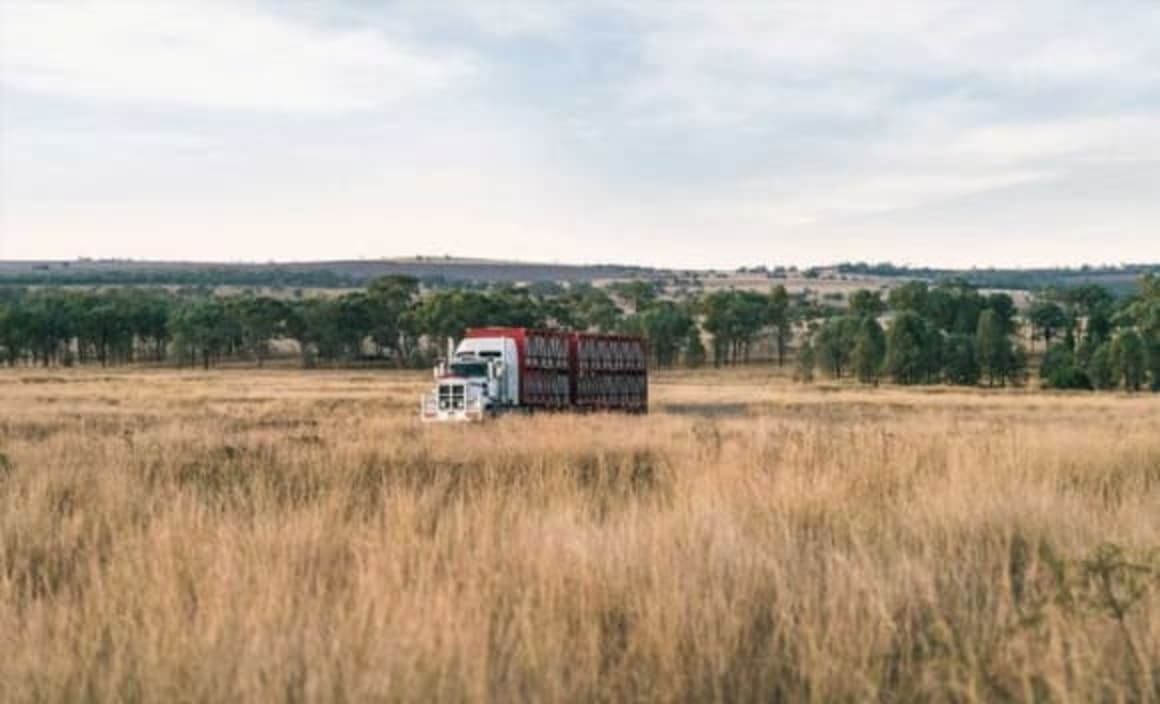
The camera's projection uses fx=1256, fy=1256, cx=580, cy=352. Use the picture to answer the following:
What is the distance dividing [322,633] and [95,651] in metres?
0.95

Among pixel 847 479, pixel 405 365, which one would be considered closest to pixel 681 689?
pixel 847 479

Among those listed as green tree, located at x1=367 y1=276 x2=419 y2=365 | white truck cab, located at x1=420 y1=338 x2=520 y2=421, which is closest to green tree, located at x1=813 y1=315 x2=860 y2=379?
green tree, located at x1=367 y1=276 x2=419 y2=365

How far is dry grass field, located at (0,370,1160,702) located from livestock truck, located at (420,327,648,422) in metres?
26.7

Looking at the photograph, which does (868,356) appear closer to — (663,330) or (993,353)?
(993,353)

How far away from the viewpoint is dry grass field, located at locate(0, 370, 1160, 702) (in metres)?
5.01

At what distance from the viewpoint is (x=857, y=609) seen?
5930 millimetres

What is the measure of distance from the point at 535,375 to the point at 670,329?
3161 inches

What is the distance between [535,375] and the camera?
148 ft

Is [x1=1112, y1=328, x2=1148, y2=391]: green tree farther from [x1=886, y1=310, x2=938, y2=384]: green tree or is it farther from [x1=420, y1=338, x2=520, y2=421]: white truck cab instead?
[x1=420, y1=338, x2=520, y2=421]: white truck cab

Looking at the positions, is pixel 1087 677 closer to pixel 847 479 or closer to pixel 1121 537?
pixel 1121 537

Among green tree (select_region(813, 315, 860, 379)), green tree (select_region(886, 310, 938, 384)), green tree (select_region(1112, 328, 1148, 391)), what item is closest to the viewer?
green tree (select_region(1112, 328, 1148, 391))

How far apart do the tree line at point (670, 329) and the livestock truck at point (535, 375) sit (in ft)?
150

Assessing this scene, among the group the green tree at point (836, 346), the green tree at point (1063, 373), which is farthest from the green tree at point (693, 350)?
the green tree at point (1063, 373)

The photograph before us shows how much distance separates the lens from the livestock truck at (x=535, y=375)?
1611 inches
